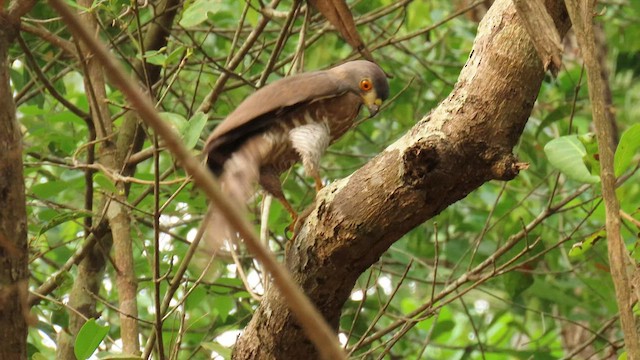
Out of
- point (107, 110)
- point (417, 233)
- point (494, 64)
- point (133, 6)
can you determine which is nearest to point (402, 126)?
point (417, 233)

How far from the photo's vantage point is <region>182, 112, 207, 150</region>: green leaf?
3203mm

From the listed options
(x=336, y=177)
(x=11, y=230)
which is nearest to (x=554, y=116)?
(x=336, y=177)

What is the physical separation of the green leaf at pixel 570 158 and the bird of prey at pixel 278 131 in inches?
34.3

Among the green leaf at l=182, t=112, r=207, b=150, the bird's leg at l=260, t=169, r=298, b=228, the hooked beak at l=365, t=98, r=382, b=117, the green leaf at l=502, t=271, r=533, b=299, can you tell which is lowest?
the green leaf at l=502, t=271, r=533, b=299

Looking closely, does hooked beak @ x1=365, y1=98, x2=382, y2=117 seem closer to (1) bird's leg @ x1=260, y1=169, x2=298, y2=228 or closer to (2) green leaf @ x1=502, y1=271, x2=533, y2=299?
(1) bird's leg @ x1=260, y1=169, x2=298, y2=228

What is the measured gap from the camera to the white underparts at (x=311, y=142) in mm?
3586

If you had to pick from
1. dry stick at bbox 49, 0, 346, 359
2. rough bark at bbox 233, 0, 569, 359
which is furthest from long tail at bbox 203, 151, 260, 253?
dry stick at bbox 49, 0, 346, 359

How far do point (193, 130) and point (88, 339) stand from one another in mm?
774

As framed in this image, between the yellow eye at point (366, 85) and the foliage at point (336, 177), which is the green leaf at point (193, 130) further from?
the yellow eye at point (366, 85)

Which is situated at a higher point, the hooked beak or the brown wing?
the brown wing

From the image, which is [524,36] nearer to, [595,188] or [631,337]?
[631,337]

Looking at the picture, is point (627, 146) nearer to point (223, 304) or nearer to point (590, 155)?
point (590, 155)

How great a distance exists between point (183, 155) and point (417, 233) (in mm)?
5054

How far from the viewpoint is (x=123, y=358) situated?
Result: 3002 mm
